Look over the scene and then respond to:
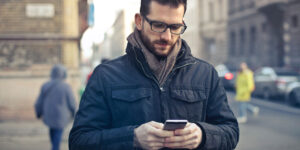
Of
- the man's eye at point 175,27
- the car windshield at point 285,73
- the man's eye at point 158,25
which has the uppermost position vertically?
the man's eye at point 158,25

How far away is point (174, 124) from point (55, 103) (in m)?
5.22

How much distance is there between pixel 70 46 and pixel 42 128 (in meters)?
2.79

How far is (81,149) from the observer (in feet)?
6.97

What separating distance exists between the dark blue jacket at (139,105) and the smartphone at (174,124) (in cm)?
20

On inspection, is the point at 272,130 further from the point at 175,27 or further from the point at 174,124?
the point at 174,124

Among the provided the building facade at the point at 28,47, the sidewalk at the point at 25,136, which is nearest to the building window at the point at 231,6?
the building facade at the point at 28,47

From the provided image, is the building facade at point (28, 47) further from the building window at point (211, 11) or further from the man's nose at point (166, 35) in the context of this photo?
the building window at point (211, 11)

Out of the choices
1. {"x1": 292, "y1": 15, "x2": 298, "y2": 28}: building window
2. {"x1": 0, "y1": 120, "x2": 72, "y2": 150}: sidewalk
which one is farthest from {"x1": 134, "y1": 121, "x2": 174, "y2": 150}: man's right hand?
{"x1": 292, "y1": 15, "x2": 298, "y2": 28}: building window

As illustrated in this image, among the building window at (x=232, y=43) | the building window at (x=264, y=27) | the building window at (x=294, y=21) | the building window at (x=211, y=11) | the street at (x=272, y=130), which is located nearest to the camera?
the street at (x=272, y=130)

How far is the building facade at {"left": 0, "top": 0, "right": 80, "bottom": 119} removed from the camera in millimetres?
11828

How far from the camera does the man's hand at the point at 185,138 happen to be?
6.50ft

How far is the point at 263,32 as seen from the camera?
31.8 meters

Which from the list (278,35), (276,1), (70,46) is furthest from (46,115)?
(278,35)

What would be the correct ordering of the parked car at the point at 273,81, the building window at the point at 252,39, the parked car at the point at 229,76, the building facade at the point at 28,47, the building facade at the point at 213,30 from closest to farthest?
1. the building facade at the point at 28,47
2. the parked car at the point at 273,81
3. the parked car at the point at 229,76
4. the building window at the point at 252,39
5. the building facade at the point at 213,30
